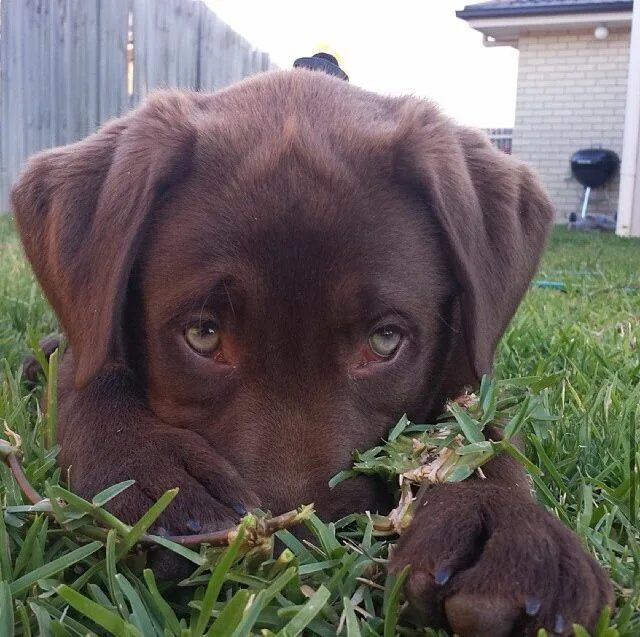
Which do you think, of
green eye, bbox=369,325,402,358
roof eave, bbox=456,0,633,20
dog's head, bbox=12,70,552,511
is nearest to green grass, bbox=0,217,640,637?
dog's head, bbox=12,70,552,511

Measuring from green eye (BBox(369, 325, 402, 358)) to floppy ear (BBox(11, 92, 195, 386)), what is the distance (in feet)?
2.20

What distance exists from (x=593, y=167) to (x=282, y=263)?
61.0 ft

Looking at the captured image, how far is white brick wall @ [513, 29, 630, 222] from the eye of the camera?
20.4 m

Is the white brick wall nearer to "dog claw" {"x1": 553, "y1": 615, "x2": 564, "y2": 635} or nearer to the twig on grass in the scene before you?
the twig on grass

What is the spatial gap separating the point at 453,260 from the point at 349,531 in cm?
89

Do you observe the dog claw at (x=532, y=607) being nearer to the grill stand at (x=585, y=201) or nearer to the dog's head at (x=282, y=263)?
the dog's head at (x=282, y=263)

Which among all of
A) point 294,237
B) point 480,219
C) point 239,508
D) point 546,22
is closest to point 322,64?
point 480,219

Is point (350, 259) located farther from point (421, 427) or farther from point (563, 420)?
point (563, 420)

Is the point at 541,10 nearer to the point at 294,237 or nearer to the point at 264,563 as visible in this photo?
the point at 294,237

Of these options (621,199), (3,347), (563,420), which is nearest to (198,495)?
(563,420)

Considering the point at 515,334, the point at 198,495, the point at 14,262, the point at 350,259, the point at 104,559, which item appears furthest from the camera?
the point at 14,262

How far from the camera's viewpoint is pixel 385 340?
2.34 metres

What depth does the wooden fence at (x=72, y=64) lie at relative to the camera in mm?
11305

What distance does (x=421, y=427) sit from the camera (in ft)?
7.47
